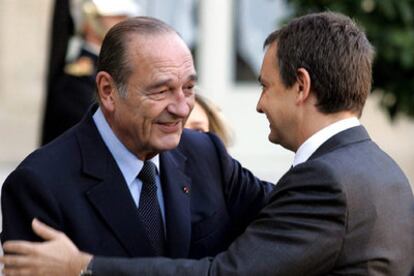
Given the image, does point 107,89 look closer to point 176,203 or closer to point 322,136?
point 176,203

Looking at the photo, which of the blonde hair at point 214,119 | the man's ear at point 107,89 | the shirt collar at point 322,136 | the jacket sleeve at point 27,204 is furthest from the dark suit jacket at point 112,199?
the blonde hair at point 214,119

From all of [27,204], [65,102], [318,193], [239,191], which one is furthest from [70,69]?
[318,193]

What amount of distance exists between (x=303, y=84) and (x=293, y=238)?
47 cm

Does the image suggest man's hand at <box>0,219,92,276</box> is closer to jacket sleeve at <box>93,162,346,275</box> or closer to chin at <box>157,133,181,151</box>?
jacket sleeve at <box>93,162,346,275</box>

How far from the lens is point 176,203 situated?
4.52 m

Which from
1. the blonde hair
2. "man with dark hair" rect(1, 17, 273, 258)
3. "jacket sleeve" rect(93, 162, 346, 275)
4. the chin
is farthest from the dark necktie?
the blonde hair

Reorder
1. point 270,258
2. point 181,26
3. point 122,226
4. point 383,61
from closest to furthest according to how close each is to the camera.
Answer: point 270,258
point 122,226
point 383,61
point 181,26

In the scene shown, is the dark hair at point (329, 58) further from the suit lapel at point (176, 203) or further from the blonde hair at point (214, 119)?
the blonde hair at point (214, 119)

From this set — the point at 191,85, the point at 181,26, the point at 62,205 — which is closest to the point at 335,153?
the point at 191,85

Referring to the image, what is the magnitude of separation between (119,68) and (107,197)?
408 mm

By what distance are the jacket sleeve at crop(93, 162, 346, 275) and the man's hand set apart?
6 centimetres

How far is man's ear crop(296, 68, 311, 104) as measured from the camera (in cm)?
416

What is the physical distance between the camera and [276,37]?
14.1 feet

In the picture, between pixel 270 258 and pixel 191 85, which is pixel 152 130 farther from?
pixel 270 258
